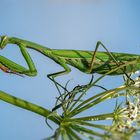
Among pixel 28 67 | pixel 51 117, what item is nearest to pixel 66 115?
pixel 51 117

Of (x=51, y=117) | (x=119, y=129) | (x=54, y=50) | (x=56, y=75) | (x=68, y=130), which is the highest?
(x=54, y=50)

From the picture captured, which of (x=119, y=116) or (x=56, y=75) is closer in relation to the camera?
(x=119, y=116)

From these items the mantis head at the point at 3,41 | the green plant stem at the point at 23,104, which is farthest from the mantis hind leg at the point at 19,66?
the green plant stem at the point at 23,104

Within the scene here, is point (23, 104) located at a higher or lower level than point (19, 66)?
lower

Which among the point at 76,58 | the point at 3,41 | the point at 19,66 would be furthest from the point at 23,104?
the point at 76,58

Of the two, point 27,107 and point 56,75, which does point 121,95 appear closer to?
point 27,107

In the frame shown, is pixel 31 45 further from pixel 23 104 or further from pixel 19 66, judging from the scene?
pixel 23 104

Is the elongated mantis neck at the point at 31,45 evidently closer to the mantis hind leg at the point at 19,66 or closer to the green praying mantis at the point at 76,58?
the green praying mantis at the point at 76,58
